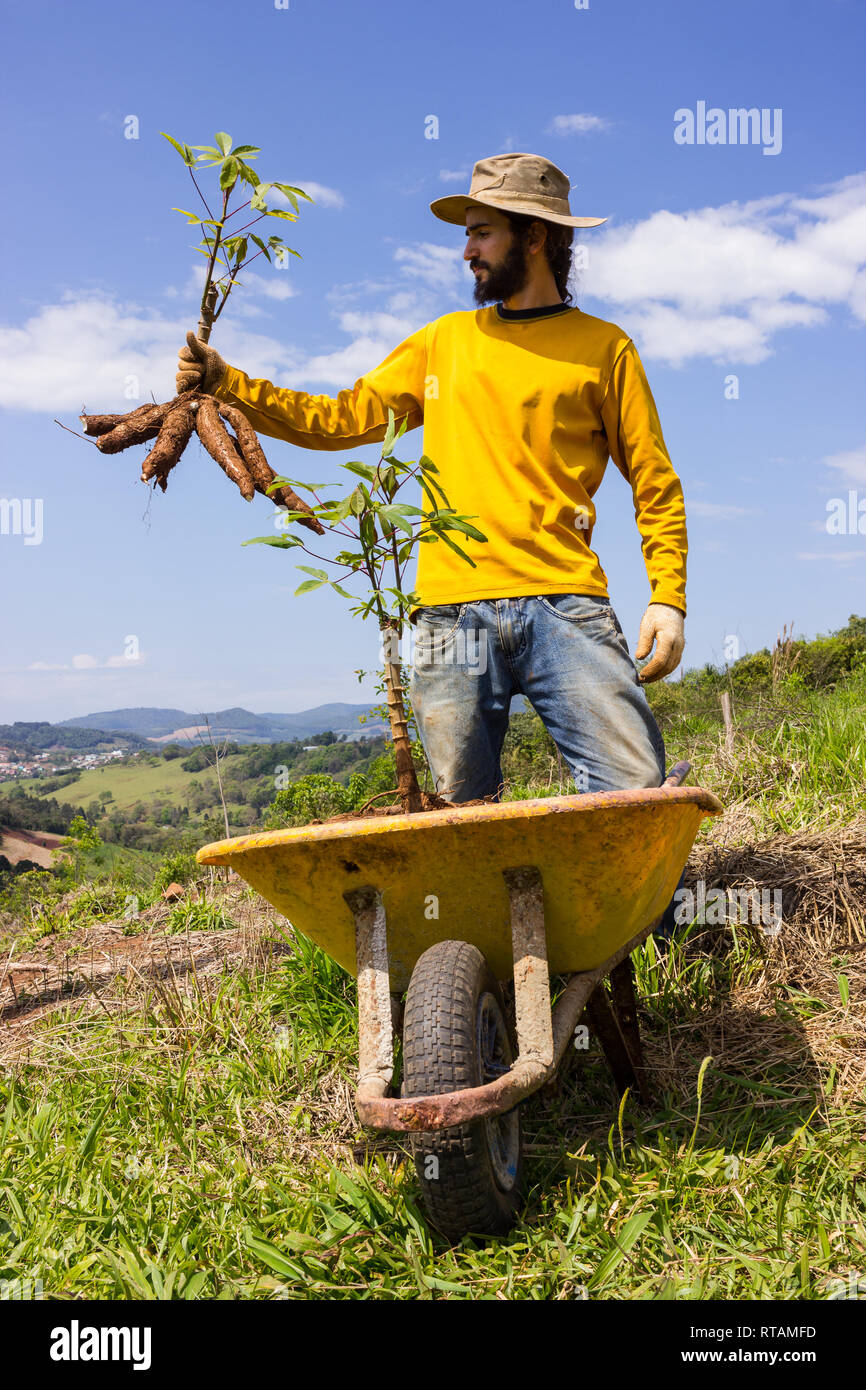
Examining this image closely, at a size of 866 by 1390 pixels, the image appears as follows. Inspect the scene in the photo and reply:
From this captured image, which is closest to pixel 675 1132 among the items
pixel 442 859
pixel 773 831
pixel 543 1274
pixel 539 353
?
pixel 543 1274

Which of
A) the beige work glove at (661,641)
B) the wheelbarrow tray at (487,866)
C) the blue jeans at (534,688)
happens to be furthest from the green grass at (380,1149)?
the beige work glove at (661,641)

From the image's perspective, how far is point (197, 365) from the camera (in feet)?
7.93

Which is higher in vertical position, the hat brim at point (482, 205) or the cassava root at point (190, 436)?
the hat brim at point (482, 205)

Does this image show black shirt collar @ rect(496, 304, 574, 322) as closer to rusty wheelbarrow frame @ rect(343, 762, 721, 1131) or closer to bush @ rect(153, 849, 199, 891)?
rusty wheelbarrow frame @ rect(343, 762, 721, 1131)

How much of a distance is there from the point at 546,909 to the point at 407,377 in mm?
1768

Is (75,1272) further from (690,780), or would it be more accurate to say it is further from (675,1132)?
(690,780)

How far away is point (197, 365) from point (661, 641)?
1415mm

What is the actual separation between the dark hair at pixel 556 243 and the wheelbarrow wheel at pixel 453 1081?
2113 millimetres

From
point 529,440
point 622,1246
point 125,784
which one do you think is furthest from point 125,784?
point 622,1246

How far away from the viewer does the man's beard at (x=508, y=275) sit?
2.73m

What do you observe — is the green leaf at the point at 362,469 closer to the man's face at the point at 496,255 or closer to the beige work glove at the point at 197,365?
the beige work glove at the point at 197,365

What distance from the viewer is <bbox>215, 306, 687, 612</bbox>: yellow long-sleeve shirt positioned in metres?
2.46

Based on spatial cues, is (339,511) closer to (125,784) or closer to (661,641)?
(661,641)

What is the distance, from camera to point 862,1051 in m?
2.48
